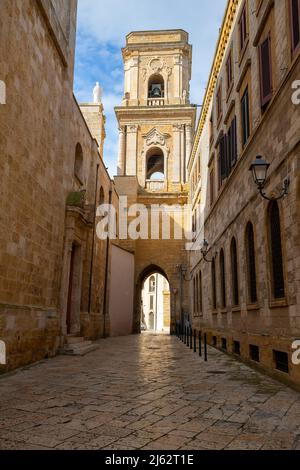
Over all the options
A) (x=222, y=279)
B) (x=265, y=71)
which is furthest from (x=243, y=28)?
(x=222, y=279)

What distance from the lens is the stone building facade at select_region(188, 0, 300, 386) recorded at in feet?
22.4

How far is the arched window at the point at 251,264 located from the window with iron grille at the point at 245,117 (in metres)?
2.43

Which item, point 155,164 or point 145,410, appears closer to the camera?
point 145,410

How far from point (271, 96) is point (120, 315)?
1829 centimetres

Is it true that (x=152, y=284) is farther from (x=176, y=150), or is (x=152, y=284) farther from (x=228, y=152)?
(x=228, y=152)

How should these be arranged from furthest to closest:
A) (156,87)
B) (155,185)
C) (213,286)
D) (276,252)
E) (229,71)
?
(156,87) → (155,185) → (213,286) → (229,71) → (276,252)

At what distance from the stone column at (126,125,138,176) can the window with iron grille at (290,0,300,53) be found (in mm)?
22918

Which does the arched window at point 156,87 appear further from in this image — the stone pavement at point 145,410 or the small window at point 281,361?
the small window at point 281,361

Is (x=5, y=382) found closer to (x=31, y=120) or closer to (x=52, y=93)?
(x=31, y=120)

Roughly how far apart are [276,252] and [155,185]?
22.0 m

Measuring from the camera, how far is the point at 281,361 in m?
7.23

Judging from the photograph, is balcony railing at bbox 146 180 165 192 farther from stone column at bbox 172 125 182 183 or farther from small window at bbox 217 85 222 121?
small window at bbox 217 85 222 121

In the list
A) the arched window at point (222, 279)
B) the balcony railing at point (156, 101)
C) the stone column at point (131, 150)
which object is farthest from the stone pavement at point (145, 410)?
the balcony railing at point (156, 101)

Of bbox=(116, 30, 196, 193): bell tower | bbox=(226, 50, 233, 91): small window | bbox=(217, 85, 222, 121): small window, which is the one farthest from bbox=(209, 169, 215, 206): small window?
bbox=(116, 30, 196, 193): bell tower
